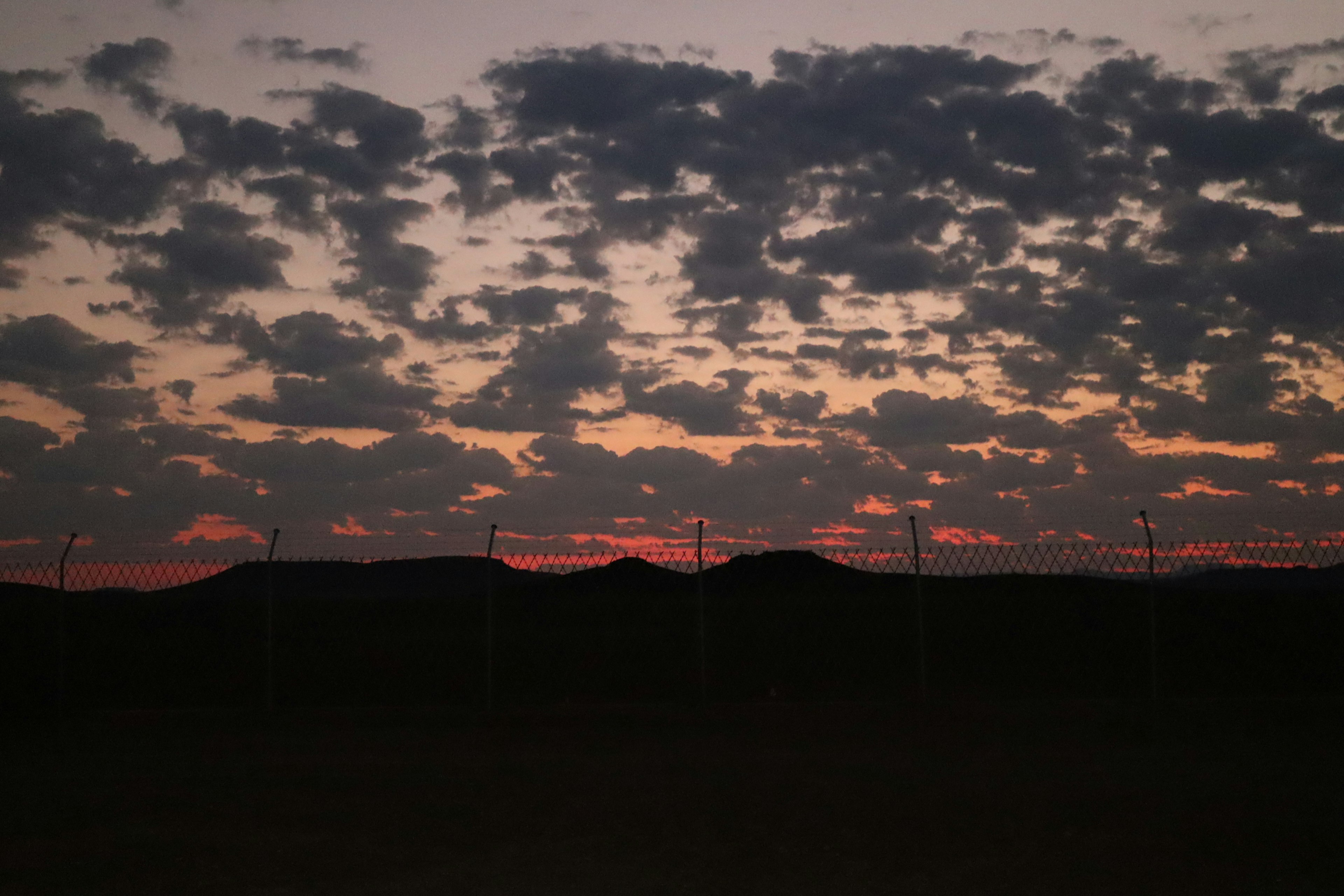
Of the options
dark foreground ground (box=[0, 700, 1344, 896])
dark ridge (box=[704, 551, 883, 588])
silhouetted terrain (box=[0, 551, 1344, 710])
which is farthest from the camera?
dark ridge (box=[704, 551, 883, 588])

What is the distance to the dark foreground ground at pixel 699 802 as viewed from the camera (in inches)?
274

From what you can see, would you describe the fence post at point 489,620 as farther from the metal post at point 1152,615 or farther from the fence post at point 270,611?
the metal post at point 1152,615

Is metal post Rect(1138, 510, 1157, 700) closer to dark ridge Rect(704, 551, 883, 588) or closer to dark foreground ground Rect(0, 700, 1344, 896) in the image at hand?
dark foreground ground Rect(0, 700, 1344, 896)

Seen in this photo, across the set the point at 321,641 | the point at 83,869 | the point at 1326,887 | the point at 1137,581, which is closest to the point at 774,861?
the point at 1326,887

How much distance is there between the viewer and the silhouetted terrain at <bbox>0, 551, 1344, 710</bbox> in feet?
76.8

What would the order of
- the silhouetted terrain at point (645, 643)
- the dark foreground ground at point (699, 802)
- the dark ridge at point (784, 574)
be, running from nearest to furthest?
the dark foreground ground at point (699, 802) → the silhouetted terrain at point (645, 643) → the dark ridge at point (784, 574)

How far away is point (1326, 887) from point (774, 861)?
3.42m

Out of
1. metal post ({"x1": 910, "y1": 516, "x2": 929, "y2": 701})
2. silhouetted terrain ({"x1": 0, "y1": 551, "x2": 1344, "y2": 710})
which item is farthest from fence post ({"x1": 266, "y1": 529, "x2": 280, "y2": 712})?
metal post ({"x1": 910, "y1": 516, "x2": 929, "y2": 701})

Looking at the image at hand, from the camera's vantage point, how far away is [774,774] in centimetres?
1036

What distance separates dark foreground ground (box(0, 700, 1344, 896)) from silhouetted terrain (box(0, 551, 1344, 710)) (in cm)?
320

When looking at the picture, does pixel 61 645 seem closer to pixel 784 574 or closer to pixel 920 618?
pixel 920 618

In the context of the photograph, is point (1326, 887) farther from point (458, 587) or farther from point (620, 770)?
point (458, 587)

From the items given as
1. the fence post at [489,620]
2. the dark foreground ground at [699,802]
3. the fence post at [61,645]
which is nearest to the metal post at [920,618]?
the dark foreground ground at [699,802]

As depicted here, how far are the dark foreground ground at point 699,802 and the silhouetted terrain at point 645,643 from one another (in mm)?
3195
